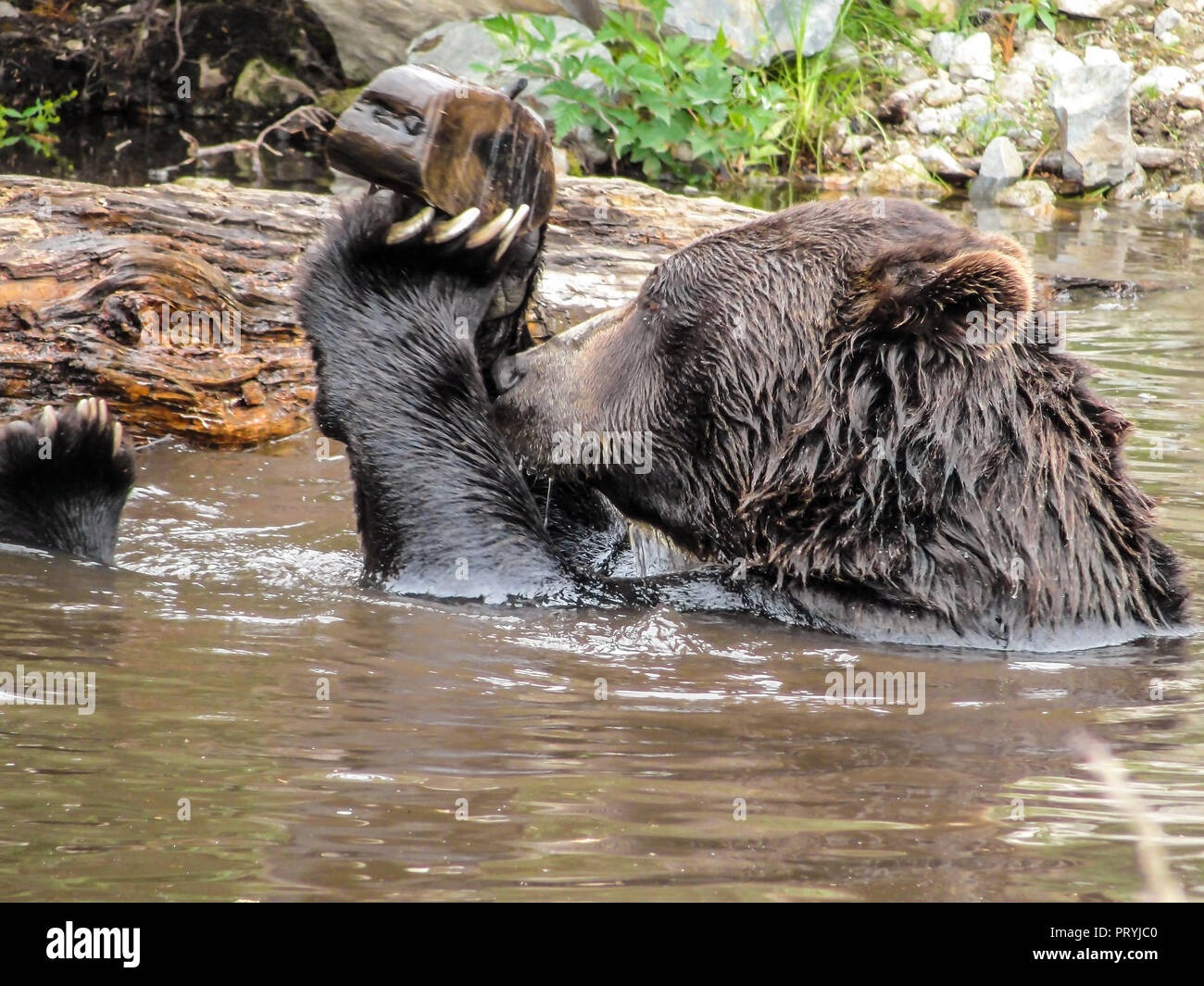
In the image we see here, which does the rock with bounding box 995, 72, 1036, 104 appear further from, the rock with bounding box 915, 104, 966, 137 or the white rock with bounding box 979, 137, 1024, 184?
the white rock with bounding box 979, 137, 1024, 184

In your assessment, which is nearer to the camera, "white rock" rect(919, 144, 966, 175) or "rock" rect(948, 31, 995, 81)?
"white rock" rect(919, 144, 966, 175)

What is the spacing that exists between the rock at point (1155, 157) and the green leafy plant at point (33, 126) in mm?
10108

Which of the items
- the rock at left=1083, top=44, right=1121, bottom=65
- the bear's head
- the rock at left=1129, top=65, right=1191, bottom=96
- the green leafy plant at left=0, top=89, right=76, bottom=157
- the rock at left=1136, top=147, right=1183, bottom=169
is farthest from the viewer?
the rock at left=1129, top=65, right=1191, bottom=96

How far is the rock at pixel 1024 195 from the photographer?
12758 mm

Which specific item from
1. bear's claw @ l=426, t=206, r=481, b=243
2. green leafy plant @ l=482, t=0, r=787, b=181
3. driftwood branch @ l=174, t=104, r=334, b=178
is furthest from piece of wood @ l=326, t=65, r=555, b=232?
green leafy plant @ l=482, t=0, r=787, b=181

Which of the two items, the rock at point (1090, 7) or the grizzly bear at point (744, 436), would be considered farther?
the rock at point (1090, 7)

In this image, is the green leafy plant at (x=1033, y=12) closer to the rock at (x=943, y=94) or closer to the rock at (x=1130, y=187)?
the rock at (x=943, y=94)

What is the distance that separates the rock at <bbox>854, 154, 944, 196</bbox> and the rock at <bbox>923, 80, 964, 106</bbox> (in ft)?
3.94

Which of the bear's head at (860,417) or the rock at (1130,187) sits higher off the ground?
the rock at (1130,187)

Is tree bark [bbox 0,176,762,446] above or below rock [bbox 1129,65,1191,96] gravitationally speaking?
below

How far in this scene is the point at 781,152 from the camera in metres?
13.2

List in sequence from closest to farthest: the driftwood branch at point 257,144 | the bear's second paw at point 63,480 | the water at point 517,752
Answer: the water at point 517,752, the bear's second paw at point 63,480, the driftwood branch at point 257,144

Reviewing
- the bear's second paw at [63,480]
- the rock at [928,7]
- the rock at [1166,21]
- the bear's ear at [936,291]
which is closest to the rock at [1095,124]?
the rock at [1166,21]

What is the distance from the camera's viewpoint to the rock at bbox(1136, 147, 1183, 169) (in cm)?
1339
